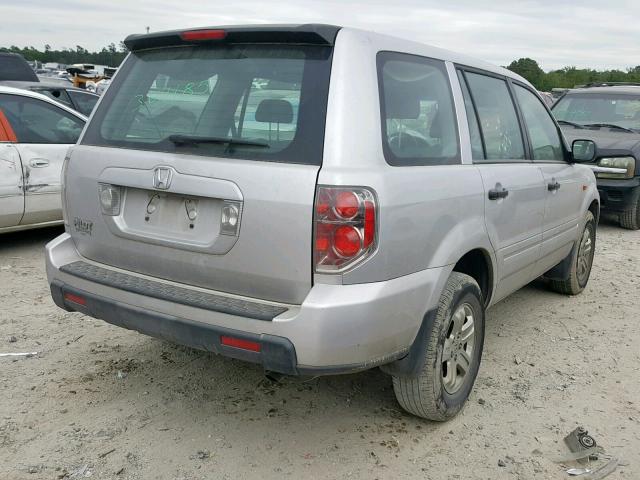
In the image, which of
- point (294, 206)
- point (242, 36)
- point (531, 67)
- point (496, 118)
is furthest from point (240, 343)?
point (531, 67)

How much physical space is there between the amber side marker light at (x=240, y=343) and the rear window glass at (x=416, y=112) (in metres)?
0.93

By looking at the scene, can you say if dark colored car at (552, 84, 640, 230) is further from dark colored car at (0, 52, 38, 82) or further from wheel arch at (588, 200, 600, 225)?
dark colored car at (0, 52, 38, 82)

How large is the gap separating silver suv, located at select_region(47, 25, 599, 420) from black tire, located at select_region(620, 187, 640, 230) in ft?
19.2

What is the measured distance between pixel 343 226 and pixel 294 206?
0.20 meters

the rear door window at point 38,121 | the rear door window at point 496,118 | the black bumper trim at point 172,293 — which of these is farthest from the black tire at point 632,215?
the black bumper trim at point 172,293

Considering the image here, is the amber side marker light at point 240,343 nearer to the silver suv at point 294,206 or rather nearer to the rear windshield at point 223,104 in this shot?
the silver suv at point 294,206

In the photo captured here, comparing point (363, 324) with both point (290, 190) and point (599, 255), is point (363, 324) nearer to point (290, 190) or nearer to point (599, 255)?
point (290, 190)

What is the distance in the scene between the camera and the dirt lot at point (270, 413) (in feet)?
9.36

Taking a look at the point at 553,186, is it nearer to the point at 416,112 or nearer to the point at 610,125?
the point at 416,112

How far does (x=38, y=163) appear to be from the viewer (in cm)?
607

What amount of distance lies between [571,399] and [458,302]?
1.08 m

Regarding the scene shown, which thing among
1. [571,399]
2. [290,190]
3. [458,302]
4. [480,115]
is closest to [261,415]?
[458,302]

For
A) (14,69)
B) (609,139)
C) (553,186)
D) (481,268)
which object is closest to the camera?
(481,268)

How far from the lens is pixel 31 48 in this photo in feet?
333
